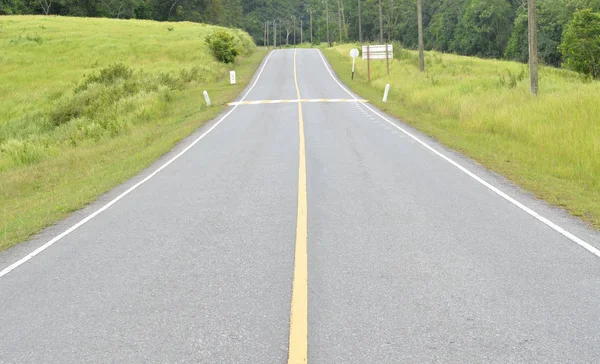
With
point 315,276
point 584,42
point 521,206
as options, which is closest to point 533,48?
point 521,206

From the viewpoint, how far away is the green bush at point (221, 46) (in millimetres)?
47406

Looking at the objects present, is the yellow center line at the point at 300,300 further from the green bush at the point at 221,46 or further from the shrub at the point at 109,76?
the green bush at the point at 221,46

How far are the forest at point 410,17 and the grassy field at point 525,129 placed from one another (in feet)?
119

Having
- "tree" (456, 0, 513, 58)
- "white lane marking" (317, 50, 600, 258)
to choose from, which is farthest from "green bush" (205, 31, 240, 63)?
"tree" (456, 0, 513, 58)

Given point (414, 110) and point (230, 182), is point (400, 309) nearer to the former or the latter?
point (230, 182)

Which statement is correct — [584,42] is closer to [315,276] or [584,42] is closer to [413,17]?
[315,276]

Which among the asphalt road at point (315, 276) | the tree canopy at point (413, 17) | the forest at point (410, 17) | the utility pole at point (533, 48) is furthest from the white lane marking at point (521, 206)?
the tree canopy at point (413, 17)

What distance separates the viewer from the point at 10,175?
45.5 feet

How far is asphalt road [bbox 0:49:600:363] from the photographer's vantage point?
4.27 metres

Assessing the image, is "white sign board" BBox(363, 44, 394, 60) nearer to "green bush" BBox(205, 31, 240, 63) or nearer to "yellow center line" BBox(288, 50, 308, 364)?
"green bush" BBox(205, 31, 240, 63)

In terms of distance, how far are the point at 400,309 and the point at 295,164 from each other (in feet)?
24.8

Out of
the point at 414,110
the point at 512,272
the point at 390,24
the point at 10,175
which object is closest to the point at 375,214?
the point at 512,272

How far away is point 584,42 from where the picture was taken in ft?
169

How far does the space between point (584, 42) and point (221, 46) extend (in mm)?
33382
